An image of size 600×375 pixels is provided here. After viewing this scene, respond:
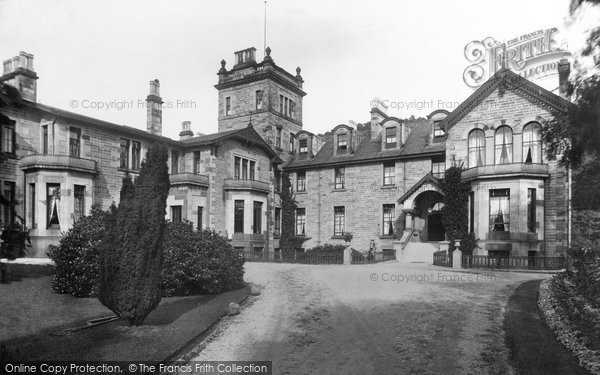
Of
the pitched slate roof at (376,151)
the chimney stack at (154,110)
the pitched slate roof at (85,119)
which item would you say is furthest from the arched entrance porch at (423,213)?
the chimney stack at (154,110)

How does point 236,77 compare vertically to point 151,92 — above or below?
above

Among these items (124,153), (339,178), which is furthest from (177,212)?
(339,178)

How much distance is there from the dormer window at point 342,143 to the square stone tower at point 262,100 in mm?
5005

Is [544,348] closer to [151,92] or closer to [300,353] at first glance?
[300,353]

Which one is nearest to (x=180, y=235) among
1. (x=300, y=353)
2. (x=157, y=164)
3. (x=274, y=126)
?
(x=157, y=164)

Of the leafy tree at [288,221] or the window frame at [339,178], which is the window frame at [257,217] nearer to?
the leafy tree at [288,221]

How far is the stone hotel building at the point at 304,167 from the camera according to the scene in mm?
26156

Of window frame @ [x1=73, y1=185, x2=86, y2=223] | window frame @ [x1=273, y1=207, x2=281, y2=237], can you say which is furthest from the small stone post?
window frame @ [x1=73, y1=185, x2=86, y2=223]

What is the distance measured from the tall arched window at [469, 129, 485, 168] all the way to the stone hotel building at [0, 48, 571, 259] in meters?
0.07

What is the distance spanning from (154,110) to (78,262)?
867 inches

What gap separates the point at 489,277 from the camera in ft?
63.7

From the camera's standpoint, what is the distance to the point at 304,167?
128ft

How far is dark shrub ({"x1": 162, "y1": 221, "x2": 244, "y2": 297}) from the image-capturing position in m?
15.6

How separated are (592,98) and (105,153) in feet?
92.2
